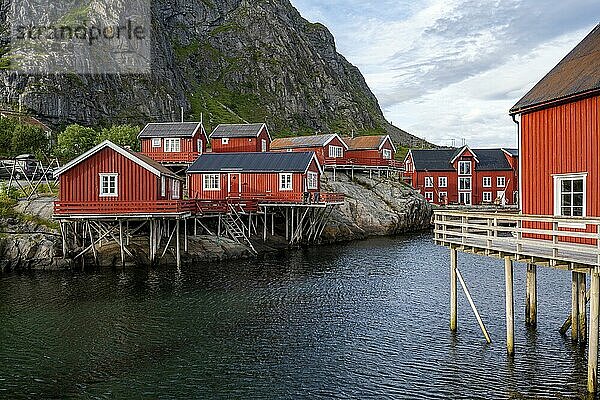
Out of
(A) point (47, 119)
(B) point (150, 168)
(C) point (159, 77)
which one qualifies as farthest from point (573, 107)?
(C) point (159, 77)

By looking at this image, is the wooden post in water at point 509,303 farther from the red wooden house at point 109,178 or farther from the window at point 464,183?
the window at point 464,183

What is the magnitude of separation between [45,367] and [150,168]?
19.0m

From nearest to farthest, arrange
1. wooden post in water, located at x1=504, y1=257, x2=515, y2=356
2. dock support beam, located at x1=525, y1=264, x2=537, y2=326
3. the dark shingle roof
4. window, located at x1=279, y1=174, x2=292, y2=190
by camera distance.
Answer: wooden post in water, located at x1=504, y1=257, x2=515, y2=356, the dark shingle roof, dock support beam, located at x1=525, y1=264, x2=537, y2=326, window, located at x1=279, y1=174, x2=292, y2=190

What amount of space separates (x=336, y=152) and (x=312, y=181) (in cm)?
1811

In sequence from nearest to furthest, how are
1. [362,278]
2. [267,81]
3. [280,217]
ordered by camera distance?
[362,278] < [280,217] < [267,81]

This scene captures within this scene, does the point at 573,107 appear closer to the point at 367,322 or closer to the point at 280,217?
the point at 367,322

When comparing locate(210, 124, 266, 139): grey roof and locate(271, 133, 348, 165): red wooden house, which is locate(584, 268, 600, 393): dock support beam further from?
locate(210, 124, 266, 139): grey roof

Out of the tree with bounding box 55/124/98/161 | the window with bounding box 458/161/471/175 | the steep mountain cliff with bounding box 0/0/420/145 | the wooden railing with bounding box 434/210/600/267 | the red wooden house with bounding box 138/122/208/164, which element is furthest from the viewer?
the steep mountain cliff with bounding box 0/0/420/145

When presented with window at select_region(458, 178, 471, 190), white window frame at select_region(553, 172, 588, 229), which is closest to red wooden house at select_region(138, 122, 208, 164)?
white window frame at select_region(553, 172, 588, 229)

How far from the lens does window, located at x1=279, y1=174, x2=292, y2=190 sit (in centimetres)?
4581

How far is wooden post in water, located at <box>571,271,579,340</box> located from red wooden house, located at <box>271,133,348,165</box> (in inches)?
1728

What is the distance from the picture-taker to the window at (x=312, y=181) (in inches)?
1849

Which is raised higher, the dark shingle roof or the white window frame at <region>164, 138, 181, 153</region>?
the white window frame at <region>164, 138, 181, 153</region>

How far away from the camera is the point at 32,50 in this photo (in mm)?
98625
